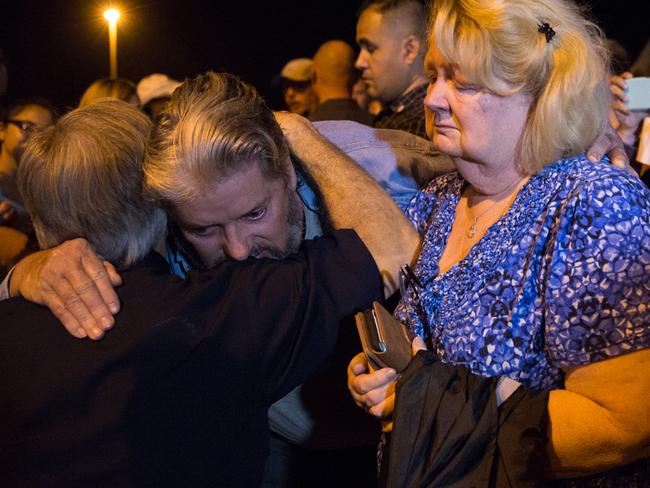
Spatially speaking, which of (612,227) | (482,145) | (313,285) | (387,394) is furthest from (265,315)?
(612,227)

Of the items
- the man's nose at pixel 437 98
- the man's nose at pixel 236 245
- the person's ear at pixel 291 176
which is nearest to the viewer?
the man's nose at pixel 437 98

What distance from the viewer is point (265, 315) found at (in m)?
1.93

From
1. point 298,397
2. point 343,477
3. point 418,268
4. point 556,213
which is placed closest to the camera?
point 556,213

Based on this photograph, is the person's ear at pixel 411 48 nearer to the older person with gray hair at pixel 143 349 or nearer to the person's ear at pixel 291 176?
the person's ear at pixel 291 176

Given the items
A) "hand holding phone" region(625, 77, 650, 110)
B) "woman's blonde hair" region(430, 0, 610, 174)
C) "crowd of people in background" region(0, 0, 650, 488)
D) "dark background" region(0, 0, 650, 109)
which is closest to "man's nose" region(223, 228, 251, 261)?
"crowd of people in background" region(0, 0, 650, 488)

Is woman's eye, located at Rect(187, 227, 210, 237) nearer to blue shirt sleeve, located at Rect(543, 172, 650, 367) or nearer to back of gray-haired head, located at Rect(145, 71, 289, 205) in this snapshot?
back of gray-haired head, located at Rect(145, 71, 289, 205)

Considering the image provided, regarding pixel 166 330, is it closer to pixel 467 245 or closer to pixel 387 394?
pixel 387 394

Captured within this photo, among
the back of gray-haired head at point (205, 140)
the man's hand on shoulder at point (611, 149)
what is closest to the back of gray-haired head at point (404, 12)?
the back of gray-haired head at point (205, 140)

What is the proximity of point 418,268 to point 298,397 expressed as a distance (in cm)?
53

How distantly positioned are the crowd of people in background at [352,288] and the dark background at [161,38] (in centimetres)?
890

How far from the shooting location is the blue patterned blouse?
1614 millimetres

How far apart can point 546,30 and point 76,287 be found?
1.25 metres

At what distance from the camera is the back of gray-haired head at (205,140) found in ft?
6.86

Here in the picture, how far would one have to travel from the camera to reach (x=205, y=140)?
2127 mm
